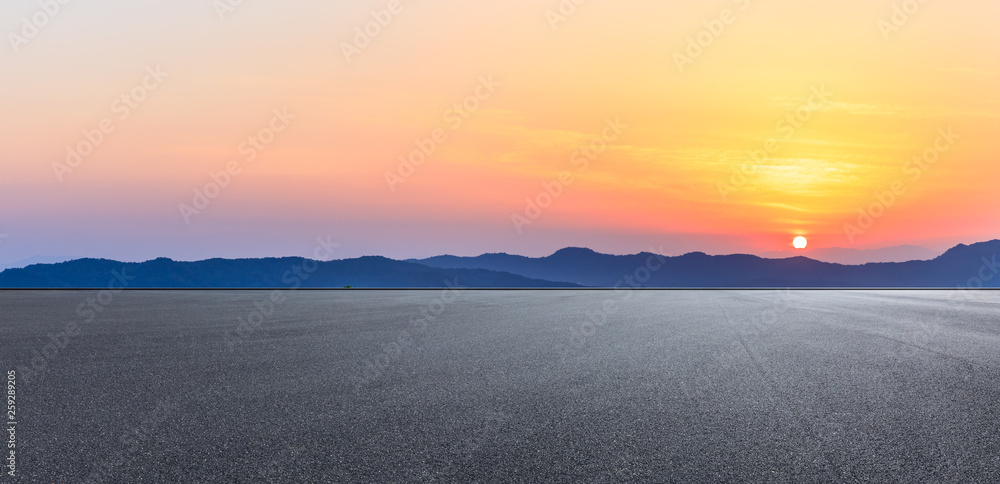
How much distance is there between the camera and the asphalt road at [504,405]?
182 inches

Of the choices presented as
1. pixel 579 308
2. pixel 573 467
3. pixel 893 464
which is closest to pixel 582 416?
pixel 573 467

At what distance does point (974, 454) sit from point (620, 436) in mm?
2411

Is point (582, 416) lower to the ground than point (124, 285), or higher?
lower

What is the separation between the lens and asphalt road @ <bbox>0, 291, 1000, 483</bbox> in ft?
15.1

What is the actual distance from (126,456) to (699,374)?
5909 mm

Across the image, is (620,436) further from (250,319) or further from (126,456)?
(250,319)

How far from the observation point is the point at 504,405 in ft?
A: 21.1

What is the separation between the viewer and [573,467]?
179 inches

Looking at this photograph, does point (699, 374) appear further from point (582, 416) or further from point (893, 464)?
point (893, 464)

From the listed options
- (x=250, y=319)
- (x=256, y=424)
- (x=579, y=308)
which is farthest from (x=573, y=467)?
(x=579, y=308)

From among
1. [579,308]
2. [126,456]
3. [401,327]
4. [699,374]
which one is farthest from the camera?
[579,308]

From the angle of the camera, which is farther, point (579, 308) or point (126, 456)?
point (579, 308)

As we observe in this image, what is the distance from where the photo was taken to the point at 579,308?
19922mm

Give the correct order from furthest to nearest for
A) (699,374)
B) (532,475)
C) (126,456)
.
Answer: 1. (699,374)
2. (126,456)
3. (532,475)
